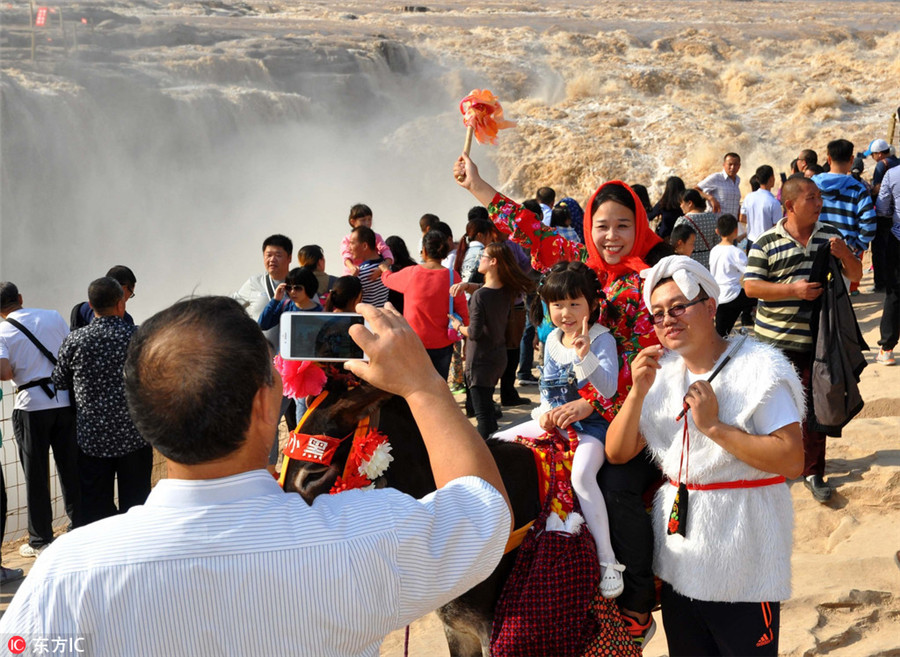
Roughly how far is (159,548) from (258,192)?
28.5 m

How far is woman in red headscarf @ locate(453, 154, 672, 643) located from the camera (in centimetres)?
333

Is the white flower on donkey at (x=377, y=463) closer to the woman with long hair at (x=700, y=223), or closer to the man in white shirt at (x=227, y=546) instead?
the man in white shirt at (x=227, y=546)

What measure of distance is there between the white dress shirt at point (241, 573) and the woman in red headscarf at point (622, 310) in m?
1.82

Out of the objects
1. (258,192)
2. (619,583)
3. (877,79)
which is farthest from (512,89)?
(619,583)

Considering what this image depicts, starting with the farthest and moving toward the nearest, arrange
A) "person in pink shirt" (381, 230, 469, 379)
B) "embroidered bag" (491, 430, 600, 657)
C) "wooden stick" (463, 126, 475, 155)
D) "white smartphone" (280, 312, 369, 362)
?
1. "person in pink shirt" (381, 230, 469, 379)
2. "wooden stick" (463, 126, 475, 155)
3. "embroidered bag" (491, 430, 600, 657)
4. "white smartphone" (280, 312, 369, 362)

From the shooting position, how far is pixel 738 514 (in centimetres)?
299

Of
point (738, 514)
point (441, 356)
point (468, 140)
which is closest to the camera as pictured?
point (738, 514)

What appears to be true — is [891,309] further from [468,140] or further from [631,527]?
[631,527]

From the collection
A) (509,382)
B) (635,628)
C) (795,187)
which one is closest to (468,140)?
(635,628)

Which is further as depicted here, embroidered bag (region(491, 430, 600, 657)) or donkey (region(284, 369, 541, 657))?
embroidered bag (region(491, 430, 600, 657))

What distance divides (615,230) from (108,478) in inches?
163

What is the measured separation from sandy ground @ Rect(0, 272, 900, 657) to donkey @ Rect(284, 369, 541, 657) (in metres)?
1.48

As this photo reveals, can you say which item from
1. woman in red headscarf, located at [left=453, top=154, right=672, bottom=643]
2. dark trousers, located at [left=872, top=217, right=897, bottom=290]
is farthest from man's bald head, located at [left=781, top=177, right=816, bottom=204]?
dark trousers, located at [left=872, top=217, right=897, bottom=290]

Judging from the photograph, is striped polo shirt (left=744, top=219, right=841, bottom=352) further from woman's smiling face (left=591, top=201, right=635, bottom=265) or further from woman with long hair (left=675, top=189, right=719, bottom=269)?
woman with long hair (left=675, top=189, right=719, bottom=269)
